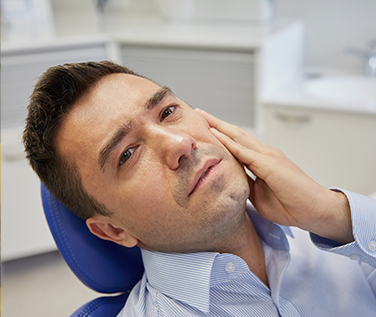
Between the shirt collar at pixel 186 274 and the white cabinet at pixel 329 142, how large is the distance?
105cm

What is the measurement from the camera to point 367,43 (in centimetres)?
230

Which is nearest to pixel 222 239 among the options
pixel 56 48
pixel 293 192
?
pixel 293 192

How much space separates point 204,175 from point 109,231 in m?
0.29

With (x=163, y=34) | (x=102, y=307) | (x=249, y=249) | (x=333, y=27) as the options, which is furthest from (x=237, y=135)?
(x=333, y=27)

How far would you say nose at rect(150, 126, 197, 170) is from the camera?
36.8 inches

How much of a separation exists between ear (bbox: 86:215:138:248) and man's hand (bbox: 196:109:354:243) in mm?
349

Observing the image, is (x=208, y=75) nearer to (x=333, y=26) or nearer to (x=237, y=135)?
(x=333, y=26)

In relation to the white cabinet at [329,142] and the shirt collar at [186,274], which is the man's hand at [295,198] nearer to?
the shirt collar at [186,274]

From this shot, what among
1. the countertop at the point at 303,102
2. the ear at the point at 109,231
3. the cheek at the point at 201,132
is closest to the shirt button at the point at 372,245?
the cheek at the point at 201,132

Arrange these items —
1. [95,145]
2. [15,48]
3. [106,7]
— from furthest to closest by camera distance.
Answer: [106,7], [15,48], [95,145]

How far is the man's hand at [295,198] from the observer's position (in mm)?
994

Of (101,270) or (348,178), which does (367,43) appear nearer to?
(348,178)

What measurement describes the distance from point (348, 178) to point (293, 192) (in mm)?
1188

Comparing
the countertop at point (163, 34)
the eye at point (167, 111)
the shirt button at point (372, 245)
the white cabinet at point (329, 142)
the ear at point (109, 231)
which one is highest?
the countertop at point (163, 34)
